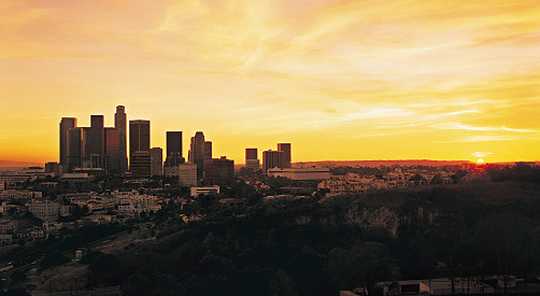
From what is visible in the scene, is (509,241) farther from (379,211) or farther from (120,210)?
(120,210)

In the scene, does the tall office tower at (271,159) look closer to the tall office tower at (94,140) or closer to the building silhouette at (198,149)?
the building silhouette at (198,149)

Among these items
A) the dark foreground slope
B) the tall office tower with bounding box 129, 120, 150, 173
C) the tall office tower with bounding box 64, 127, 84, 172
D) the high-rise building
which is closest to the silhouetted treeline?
the dark foreground slope

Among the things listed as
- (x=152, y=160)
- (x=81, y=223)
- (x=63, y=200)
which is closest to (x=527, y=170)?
(x=81, y=223)

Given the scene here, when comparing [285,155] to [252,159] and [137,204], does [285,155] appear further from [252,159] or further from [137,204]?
[137,204]

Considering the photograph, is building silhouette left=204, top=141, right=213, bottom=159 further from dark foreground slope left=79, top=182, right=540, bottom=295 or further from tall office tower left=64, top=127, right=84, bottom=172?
dark foreground slope left=79, top=182, right=540, bottom=295

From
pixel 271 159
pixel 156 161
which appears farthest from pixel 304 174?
pixel 271 159

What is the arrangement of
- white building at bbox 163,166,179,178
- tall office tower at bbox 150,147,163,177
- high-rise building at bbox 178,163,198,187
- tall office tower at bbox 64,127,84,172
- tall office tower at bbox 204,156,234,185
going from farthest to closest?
tall office tower at bbox 64,127,84,172
tall office tower at bbox 150,147,163,177
white building at bbox 163,166,179,178
tall office tower at bbox 204,156,234,185
high-rise building at bbox 178,163,198,187
